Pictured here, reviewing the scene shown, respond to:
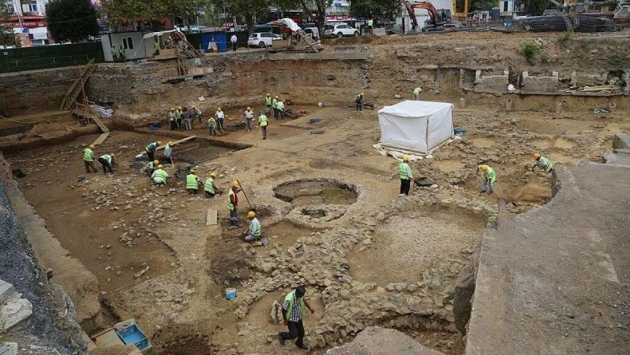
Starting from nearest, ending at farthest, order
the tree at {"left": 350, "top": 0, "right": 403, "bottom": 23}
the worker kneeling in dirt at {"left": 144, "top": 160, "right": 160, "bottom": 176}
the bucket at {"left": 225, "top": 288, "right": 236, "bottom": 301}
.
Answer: the bucket at {"left": 225, "top": 288, "right": 236, "bottom": 301}, the worker kneeling in dirt at {"left": 144, "top": 160, "right": 160, "bottom": 176}, the tree at {"left": 350, "top": 0, "right": 403, "bottom": 23}

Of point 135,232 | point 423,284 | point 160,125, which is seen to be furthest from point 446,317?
point 160,125

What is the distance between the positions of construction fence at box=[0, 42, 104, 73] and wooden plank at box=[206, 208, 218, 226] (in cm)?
2077

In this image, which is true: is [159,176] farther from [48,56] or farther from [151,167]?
[48,56]

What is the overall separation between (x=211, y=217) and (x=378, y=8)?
26.4m

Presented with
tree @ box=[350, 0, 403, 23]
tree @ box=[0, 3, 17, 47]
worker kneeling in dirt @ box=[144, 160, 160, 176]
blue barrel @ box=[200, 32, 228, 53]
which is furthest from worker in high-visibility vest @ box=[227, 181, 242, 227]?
tree @ box=[0, 3, 17, 47]

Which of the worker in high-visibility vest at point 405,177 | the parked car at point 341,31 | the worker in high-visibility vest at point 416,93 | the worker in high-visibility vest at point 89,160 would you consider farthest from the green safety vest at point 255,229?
the parked car at point 341,31

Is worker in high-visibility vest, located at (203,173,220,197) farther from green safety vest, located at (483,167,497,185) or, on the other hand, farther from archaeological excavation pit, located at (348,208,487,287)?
green safety vest, located at (483,167,497,185)

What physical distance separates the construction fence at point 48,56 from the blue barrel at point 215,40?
6523 mm

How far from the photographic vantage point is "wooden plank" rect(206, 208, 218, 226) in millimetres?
12305

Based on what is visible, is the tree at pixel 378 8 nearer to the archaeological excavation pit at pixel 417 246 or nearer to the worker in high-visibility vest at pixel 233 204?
the archaeological excavation pit at pixel 417 246

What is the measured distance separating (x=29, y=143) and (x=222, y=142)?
9.55m

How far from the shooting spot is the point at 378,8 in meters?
33.9

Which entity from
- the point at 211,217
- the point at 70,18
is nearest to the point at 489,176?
the point at 211,217

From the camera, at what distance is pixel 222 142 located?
2027 centimetres
